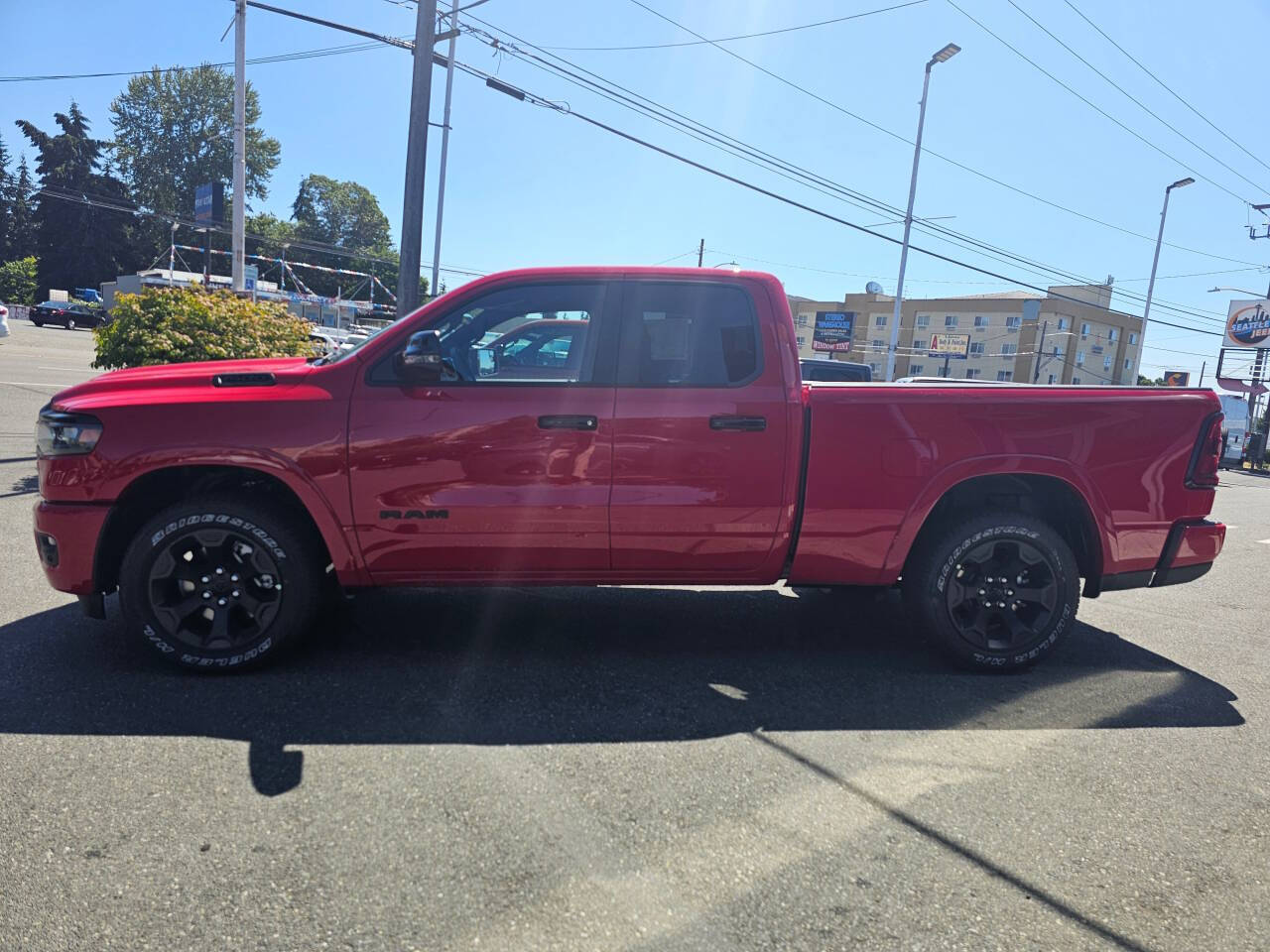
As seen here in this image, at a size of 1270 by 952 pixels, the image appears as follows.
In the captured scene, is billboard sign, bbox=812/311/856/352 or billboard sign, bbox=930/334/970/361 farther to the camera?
billboard sign, bbox=930/334/970/361

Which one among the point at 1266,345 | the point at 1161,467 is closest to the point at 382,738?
the point at 1161,467

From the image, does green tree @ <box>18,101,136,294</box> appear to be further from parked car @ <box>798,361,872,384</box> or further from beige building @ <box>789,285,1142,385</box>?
parked car @ <box>798,361,872,384</box>

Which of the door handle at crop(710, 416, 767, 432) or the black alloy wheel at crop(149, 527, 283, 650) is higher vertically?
the door handle at crop(710, 416, 767, 432)

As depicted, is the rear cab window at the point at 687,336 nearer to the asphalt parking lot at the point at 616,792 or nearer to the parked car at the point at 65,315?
the asphalt parking lot at the point at 616,792

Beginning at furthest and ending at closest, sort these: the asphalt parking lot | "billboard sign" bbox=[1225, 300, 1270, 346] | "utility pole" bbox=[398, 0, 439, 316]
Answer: "billboard sign" bbox=[1225, 300, 1270, 346], "utility pole" bbox=[398, 0, 439, 316], the asphalt parking lot

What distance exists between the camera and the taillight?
165 inches

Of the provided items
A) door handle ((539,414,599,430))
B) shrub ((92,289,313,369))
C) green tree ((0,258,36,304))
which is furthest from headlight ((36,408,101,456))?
green tree ((0,258,36,304))

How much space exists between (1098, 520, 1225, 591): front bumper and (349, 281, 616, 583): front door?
2.80 metres

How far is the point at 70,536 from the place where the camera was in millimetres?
3598

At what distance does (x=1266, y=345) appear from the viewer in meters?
39.8

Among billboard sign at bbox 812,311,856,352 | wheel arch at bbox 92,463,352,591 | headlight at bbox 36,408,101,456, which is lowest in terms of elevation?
wheel arch at bbox 92,463,352,591

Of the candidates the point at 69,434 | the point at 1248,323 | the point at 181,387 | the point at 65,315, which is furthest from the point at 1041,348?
the point at 69,434

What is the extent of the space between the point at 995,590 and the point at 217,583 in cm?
379

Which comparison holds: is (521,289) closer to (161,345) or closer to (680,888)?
(680,888)
